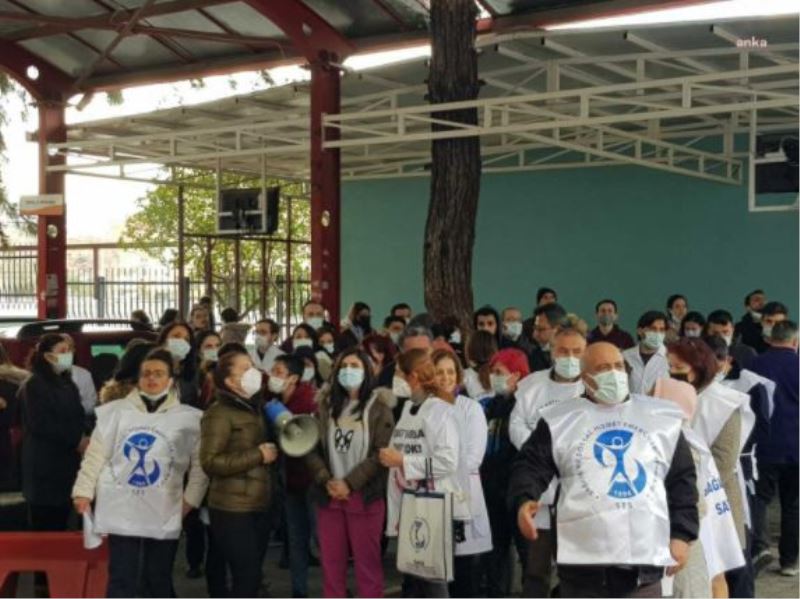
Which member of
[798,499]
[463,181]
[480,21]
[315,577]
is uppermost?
[480,21]

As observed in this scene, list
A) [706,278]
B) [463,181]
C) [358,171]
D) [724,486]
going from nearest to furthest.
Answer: [724,486], [463,181], [706,278], [358,171]

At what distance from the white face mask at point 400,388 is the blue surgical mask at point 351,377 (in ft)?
1.59

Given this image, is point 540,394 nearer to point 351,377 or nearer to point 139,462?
point 351,377

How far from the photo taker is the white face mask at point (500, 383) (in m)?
7.54

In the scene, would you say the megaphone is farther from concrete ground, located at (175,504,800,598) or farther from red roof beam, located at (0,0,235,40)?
red roof beam, located at (0,0,235,40)

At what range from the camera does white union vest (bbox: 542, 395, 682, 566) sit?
4.62 m

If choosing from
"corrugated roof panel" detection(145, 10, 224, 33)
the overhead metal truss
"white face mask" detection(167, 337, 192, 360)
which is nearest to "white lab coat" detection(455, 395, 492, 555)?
"white face mask" detection(167, 337, 192, 360)

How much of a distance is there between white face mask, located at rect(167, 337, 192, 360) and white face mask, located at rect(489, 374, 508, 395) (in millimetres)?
2588

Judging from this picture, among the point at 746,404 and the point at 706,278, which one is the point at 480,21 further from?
the point at 746,404

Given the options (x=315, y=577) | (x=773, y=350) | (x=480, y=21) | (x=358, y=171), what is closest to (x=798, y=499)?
(x=773, y=350)

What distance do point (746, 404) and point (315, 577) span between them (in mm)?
3588

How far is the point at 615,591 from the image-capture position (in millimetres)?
4734

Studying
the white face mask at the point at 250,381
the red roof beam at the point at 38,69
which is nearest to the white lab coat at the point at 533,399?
the white face mask at the point at 250,381

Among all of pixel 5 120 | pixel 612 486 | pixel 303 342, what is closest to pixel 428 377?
pixel 612 486
